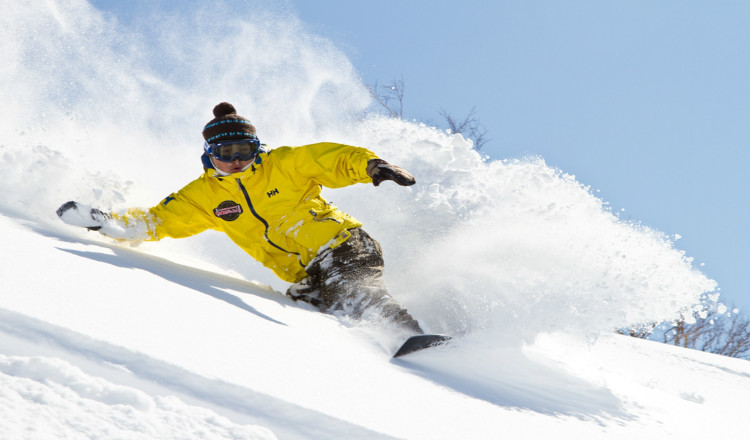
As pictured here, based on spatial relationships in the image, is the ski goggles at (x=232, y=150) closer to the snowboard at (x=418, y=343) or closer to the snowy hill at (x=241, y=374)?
the snowy hill at (x=241, y=374)

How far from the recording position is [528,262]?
3625 millimetres

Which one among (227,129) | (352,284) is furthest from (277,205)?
(352,284)

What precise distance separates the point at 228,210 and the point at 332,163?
2.36ft

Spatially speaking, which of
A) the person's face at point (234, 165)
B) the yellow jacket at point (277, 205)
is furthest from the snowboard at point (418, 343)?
the person's face at point (234, 165)

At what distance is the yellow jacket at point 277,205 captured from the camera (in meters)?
3.45

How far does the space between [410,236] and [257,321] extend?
2.27 m

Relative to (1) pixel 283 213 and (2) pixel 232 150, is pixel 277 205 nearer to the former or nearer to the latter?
(1) pixel 283 213

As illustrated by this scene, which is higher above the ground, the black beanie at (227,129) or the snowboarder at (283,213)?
the black beanie at (227,129)

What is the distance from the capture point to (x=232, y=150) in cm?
343

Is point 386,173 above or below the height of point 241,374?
above

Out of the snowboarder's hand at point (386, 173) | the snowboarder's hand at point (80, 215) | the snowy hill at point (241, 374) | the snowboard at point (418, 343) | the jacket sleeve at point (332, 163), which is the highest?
the jacket sleeve at point (332, 163)

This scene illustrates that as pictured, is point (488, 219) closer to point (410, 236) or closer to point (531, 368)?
point (410, 236)

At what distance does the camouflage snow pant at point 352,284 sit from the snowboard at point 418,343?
323 millimetres

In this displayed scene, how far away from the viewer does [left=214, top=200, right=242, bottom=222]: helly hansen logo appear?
141 inches
